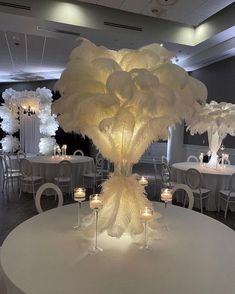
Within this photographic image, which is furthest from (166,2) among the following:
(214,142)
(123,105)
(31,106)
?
(31,106)

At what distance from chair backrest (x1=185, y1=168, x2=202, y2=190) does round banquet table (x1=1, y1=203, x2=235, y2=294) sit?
9.66 ft

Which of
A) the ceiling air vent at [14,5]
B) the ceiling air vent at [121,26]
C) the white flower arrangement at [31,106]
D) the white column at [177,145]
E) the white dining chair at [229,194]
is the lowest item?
the white dining chair at [229,194]

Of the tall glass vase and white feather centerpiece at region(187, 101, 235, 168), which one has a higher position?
white feather centerpiece at region(187, 101, 235, 168)

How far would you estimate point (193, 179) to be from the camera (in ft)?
17.4

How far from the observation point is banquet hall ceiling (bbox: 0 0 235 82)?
17.6 ft

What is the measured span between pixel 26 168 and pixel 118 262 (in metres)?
5.06

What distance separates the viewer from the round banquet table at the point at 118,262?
1.28 m

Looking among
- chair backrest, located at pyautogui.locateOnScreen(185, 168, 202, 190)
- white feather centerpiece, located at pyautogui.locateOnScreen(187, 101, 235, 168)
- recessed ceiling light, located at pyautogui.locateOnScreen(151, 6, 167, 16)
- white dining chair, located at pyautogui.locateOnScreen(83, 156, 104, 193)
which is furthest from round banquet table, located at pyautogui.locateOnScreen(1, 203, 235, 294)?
recessed ceiling light, located at pyautogui.locateOnScreen(151, 6, 167, 16)

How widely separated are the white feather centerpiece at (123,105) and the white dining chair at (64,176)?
406cm

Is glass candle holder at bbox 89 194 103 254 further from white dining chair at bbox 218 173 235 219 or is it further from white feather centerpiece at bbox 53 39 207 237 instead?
white dining chair at bbox 218 173 235 219

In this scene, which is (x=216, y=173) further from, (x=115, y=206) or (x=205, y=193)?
(x=115, y=206)

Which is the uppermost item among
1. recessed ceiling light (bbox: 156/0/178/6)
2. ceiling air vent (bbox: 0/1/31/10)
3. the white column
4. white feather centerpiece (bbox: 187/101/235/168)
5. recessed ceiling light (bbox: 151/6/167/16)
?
recessed ceiling light (bbox: 156/0/178/6)

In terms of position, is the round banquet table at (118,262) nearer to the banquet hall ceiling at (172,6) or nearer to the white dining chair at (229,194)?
the white dining chair at (229,194)

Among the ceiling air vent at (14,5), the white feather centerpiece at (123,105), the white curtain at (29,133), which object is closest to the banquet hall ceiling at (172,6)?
the ceiling air vent at (14,5)
